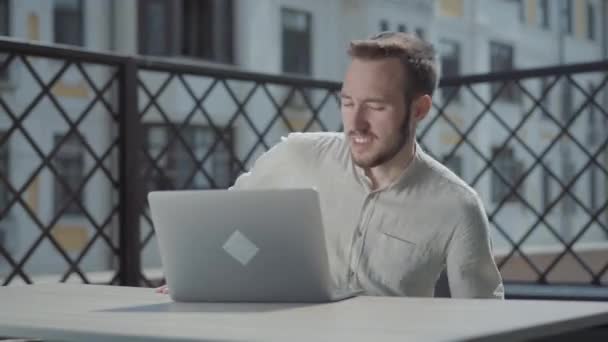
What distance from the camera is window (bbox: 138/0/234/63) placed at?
1378 cm

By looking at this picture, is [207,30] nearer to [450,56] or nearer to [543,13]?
[450,56]

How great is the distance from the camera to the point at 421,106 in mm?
2256

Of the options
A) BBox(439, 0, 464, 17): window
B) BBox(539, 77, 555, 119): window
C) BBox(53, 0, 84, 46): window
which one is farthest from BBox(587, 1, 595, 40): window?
BBox(53, 0, 84, 46): window

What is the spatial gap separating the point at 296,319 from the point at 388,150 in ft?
2.37

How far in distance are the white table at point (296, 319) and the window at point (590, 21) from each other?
875 inches

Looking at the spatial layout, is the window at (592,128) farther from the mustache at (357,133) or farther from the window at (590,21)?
the mustache at (357,133)

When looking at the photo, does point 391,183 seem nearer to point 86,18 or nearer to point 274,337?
point 274,337

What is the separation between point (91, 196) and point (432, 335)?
12049 mm

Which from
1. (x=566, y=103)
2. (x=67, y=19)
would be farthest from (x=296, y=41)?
(x=566, y=103)

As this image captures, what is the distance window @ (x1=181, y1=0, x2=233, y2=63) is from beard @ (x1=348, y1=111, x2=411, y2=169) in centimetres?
1210

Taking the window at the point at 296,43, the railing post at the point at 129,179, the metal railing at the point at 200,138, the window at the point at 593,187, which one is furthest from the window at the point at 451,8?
the railing post at the point at 129,179

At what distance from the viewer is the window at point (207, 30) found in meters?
14.2

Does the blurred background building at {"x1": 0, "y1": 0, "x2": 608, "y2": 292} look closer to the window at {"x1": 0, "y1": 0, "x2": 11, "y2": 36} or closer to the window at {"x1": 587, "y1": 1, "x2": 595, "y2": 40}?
the window at {"x1": 0, "y1": 0, "x2": 11, "y2": 36}

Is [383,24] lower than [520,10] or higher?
lower
